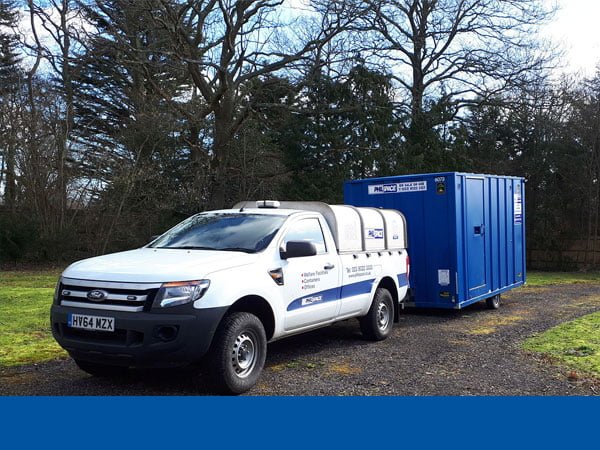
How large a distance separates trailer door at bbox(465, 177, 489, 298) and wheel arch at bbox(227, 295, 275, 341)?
228 inches

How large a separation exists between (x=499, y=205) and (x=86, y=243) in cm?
1615

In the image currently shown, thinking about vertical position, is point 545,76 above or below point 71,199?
above

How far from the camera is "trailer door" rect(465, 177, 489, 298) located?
36.4ft

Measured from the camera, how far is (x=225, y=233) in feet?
22.5

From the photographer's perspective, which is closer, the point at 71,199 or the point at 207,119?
the point at 71,199

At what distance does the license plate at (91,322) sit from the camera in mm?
5289

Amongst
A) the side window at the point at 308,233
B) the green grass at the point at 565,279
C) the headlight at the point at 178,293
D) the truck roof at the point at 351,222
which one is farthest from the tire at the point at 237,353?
the green grass at the point at 565,279

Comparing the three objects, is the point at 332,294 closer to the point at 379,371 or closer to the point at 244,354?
the point at 379,371

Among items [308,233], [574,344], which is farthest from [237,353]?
[574,344]

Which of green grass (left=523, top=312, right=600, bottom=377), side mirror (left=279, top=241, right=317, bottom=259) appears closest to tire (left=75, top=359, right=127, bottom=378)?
side mirror (left=279, top=241, right=317, bottom=259)

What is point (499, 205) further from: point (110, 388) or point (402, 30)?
point (402, 30)

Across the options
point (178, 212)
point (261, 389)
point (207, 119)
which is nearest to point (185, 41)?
point (207, 119)

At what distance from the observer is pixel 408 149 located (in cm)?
2448

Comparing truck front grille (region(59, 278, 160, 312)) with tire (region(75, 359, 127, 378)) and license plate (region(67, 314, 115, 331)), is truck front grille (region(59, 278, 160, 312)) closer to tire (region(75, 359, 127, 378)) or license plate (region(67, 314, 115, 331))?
license plate (region(67, 314, 115, 331))
